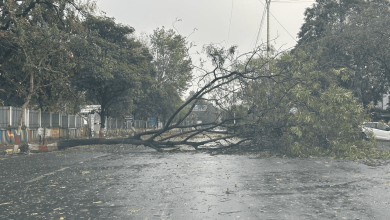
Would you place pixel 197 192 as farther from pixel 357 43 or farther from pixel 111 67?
pixel 357 43

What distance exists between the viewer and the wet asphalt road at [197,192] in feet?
18.8

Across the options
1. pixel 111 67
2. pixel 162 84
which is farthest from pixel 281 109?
pixel 162 84

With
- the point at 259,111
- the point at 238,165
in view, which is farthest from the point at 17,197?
the point at 259,111

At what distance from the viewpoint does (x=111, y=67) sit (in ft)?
100

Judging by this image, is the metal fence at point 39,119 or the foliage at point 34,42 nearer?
the foliage at point 34,42

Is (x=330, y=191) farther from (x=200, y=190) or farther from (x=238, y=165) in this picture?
(x=238, y=165)

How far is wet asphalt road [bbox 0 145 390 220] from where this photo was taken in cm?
572

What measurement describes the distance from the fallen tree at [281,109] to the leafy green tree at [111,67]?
1409 cm

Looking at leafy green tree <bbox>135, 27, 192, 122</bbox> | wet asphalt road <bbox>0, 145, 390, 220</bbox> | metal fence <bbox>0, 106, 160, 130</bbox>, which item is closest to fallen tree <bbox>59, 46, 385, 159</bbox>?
wet asphalt road <bbox>0, 145, 390, 220</bbox>

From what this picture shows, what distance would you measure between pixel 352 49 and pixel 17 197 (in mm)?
29189

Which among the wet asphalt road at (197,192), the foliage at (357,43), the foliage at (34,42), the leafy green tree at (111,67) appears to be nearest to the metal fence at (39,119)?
the leafy green tree at (111,67)

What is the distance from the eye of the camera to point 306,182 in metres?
8.41

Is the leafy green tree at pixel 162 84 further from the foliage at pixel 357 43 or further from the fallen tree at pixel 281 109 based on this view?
the fallen tree at pixel 281 109

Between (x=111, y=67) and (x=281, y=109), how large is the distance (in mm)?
18085
